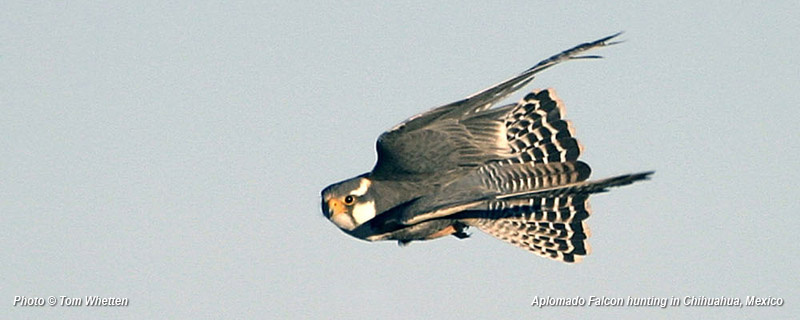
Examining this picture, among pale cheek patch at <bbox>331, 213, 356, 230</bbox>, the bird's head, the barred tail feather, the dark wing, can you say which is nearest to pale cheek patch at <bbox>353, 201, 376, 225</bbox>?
the bird's head

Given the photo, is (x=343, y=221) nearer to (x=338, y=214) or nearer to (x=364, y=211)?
(x=338, y=214)

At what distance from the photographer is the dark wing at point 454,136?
17.2m

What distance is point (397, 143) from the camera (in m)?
17.6

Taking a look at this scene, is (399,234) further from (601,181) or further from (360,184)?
(601,181)

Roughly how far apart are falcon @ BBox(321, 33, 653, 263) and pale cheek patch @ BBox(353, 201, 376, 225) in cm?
1

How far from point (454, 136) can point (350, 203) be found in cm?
179

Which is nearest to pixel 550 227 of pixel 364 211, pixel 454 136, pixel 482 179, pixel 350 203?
pixel 482 179

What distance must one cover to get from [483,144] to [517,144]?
0.88 meters

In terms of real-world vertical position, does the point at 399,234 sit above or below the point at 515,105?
below

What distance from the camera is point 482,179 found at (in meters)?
18.5

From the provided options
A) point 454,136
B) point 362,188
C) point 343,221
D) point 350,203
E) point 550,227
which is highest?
point 454,136


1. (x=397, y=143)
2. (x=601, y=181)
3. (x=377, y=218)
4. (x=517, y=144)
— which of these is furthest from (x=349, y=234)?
(x=601, y=181)

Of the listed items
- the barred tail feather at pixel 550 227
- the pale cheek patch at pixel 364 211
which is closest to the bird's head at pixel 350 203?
the pale cheek patch at pixel 364 211

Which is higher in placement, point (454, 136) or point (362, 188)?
point (454, 136)
